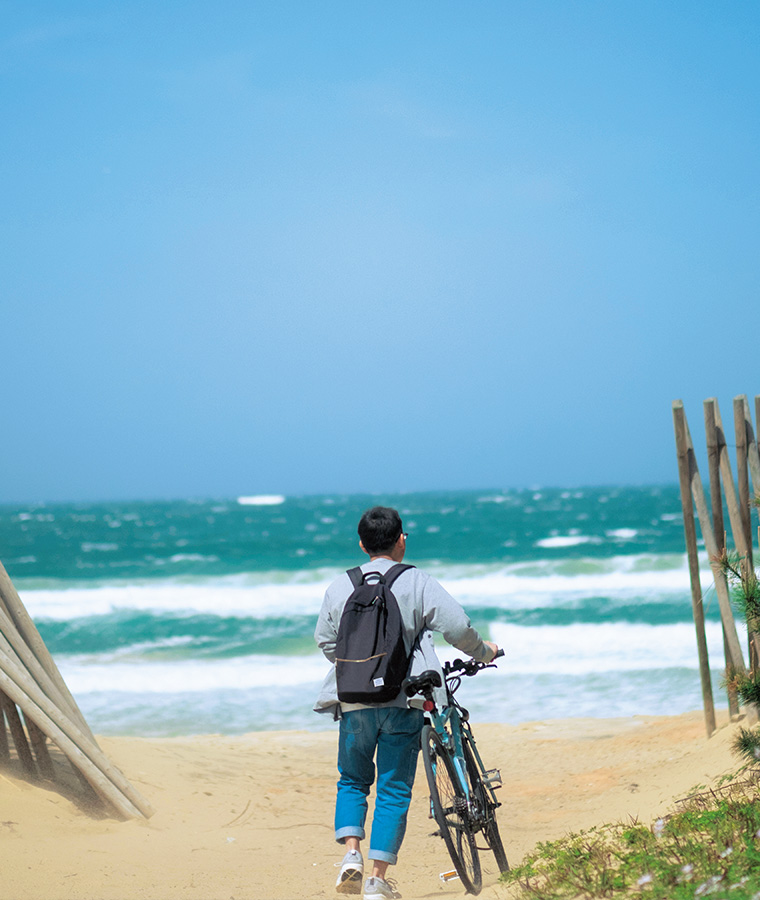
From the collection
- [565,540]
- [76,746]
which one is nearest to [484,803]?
[76,746]

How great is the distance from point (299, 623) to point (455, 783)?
12.8m

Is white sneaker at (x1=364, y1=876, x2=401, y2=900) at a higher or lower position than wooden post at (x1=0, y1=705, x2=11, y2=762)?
lower

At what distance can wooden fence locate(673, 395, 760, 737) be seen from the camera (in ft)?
16.6

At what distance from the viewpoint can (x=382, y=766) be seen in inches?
131

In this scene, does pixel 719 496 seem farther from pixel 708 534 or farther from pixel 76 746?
pixel 76 746

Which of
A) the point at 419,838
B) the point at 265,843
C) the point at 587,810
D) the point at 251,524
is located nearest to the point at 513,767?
the point at 587,810

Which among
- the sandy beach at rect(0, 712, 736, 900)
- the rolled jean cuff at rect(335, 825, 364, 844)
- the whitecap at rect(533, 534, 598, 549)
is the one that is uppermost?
the rolled jean cuff at rect(335, 825, 364, 844)

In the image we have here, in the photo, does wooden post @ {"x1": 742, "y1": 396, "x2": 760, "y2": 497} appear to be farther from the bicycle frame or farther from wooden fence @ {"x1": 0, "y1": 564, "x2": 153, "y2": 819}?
wooden fence @ {"x1": 0, "y1": 564, "x2": 153, "y2": 819}

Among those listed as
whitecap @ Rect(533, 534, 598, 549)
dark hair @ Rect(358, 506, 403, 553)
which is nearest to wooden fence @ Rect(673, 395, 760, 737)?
dark hair @ Rect(358, 506, 403, 553)

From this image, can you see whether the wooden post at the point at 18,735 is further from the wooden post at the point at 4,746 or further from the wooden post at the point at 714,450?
the wooden post at the point at 714,450

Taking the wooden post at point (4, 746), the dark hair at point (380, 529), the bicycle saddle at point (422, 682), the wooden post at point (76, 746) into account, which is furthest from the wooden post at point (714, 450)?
the wooden post at point (4, 746)

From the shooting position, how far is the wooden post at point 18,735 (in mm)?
4582

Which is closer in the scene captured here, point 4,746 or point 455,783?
point 455,783

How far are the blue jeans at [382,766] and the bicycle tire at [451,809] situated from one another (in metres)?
0.10
